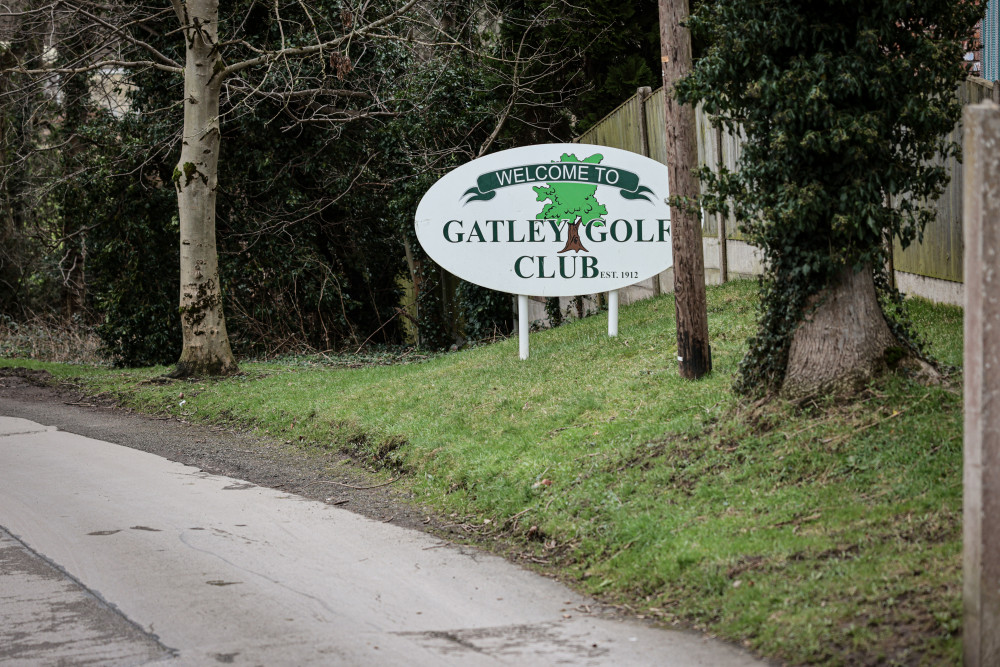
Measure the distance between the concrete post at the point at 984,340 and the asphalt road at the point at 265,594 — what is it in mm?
1173

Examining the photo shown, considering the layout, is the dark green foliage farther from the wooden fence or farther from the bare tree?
the bare tree

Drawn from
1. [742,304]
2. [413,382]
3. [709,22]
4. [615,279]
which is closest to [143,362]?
[413,382]

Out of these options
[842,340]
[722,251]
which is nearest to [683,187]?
[842,340]

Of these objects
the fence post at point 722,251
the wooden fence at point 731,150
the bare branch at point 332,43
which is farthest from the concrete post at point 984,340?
the bare branch at point 332,43

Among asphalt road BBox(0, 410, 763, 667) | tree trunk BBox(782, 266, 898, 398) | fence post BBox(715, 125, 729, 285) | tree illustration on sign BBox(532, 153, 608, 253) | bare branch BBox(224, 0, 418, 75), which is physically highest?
bare branch BBox(224, 0, 418, 75)

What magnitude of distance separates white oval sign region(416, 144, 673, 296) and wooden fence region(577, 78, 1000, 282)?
Answer: 4.01 feet

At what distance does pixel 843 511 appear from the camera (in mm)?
5969

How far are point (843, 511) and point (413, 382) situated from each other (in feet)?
23.3

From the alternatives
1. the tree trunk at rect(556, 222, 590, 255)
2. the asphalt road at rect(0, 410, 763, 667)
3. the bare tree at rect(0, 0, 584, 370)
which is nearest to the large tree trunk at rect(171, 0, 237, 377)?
the bare tree at rect(0, 0, 584, 370)

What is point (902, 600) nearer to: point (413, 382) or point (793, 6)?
point (793, 6)

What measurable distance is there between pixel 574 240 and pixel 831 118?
573 cm

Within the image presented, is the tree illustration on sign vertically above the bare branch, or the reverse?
the bare branch

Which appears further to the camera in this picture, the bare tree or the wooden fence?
the bare tree

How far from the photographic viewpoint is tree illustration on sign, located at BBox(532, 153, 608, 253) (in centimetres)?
1254
